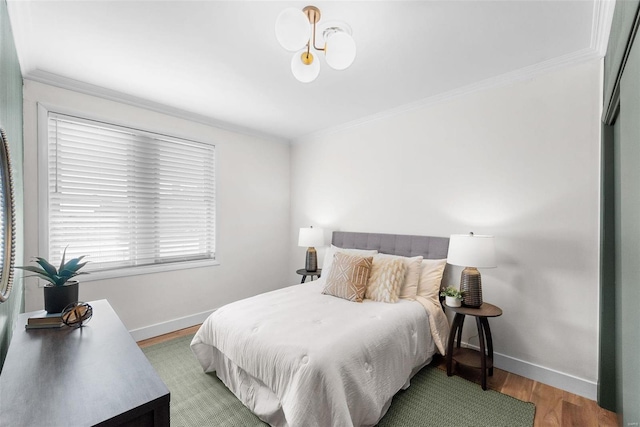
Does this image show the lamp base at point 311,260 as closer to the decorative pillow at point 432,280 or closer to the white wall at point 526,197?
the white wall at point 526,197

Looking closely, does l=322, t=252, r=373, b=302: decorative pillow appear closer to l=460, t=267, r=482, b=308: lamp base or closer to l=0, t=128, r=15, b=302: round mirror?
l=460, t=267, r=482, b=308: lamp base

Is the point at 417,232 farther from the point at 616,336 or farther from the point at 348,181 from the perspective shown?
the point at 616,336

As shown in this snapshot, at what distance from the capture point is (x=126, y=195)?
2957 mm

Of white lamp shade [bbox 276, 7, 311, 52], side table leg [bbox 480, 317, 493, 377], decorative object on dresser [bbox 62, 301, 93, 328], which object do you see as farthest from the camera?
side table leg [bbox 480, 317, 493, 377]

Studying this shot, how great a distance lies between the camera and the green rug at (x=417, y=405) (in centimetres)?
183

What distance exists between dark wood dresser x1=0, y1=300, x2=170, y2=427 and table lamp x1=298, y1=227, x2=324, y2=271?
241 cm

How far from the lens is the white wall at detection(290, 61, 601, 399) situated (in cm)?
212

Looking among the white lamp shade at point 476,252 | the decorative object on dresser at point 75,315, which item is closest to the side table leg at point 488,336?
the white lamp shade at point 476,252

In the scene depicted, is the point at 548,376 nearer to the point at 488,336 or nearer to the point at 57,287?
the point at 488,336

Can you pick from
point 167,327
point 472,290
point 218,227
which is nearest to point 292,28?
point 472,290

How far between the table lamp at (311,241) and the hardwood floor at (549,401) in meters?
1.76

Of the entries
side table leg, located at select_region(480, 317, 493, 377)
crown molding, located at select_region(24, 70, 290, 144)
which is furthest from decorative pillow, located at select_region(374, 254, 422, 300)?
crown molding, located at select_region(24, 70, 290, 144)

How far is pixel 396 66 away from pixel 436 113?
84 cm

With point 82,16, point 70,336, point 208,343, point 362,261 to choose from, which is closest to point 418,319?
point 362,261
